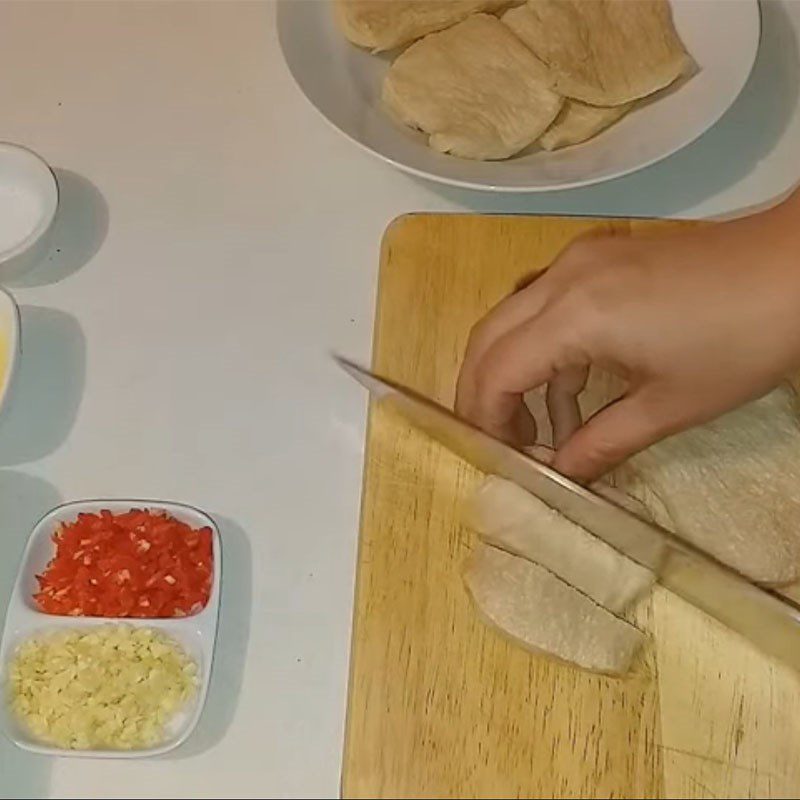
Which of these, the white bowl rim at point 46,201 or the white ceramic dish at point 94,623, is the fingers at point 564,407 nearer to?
the white ceramic dish at point 94,623

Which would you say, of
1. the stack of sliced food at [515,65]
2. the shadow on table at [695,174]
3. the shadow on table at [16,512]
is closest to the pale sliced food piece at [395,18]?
the stack of sliced food at [515,65]

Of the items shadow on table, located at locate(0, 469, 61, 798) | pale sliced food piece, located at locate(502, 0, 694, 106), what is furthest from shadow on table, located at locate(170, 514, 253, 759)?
pale sliced food piece, located at locate(502, 0, 694, 106)

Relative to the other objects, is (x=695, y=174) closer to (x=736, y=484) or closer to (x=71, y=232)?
(x=736, y=484)

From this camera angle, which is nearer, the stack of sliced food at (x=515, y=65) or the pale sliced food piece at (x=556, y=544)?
the pale sliced food piece at (x=556, y=544)

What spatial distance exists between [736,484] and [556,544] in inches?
6.1

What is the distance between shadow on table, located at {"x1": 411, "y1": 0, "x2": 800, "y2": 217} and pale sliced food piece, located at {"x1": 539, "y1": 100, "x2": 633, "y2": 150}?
0.06 m

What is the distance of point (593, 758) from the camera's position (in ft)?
2.71

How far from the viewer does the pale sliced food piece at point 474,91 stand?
1.05m

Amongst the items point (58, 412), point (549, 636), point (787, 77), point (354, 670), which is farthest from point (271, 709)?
point (787, 77)

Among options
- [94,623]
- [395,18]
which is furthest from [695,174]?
[94,623]

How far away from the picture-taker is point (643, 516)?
2.89 feet

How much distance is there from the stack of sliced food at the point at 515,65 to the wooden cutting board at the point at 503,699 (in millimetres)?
324

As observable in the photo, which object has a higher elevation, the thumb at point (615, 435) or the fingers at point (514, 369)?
the fingers at point (514, 369)

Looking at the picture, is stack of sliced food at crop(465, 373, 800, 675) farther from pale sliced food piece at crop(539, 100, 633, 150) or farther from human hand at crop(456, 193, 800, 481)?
pale sliced food piece at crop(539, 100, 633, 150)
